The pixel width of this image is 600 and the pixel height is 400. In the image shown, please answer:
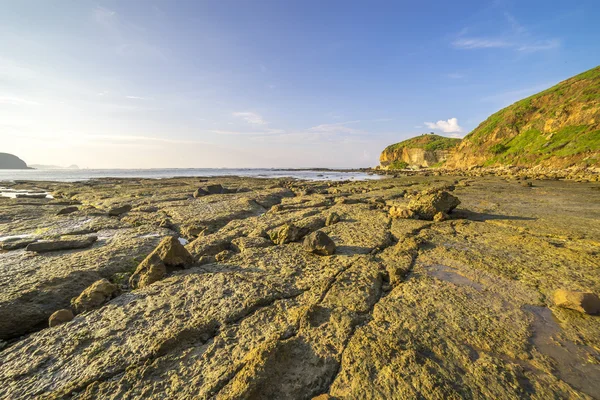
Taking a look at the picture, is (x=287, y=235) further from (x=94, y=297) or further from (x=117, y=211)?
(x=117, y=211)

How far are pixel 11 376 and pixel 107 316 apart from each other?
3.47 feet

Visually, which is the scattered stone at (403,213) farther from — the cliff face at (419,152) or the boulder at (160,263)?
the cliff face at (419,152)

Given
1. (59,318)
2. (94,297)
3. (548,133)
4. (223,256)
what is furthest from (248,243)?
(548,133)

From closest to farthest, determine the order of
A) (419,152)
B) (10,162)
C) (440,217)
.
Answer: (440,217)
(419,152)
(10,162)

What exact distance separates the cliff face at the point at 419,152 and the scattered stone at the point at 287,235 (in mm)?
77762

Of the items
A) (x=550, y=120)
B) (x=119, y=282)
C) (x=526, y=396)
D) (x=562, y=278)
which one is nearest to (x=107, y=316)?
(x=119, y=282)

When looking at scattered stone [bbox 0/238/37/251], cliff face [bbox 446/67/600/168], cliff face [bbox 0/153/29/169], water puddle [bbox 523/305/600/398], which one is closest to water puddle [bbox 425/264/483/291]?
water puddle [bbox 523/305/600/398]

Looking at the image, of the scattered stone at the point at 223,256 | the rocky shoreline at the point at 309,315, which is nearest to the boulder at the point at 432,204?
the rocky shoreline at the point at 309,315

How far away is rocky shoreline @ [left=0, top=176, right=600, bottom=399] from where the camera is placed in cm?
263

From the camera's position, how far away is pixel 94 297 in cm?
419

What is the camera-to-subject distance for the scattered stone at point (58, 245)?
6.50 m

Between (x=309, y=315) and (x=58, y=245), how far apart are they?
23.5 ft

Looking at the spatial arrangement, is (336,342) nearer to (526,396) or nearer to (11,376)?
(526,396)

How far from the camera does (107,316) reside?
12.5 feet
